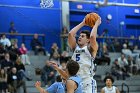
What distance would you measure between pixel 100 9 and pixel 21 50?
21.6 ft

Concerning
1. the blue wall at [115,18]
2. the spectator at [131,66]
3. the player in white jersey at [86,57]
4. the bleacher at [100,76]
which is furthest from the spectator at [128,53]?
the player in white jersey at [86,57]

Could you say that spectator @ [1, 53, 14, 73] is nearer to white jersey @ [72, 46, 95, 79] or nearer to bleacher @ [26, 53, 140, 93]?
bleacher @ [26, 53, 140, 93]

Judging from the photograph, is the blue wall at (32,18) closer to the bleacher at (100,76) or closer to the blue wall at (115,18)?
the blue wall at (115,18)

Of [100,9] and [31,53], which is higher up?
[100,9]

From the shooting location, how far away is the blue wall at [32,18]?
1878 cm

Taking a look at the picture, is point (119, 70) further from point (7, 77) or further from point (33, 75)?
point (7, 77)

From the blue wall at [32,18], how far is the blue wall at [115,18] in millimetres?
1031

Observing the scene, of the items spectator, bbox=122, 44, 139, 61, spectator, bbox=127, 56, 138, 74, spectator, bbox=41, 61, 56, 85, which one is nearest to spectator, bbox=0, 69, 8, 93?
spectator, bbox=41, 61, 56, 85

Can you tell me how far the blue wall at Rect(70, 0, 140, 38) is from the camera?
2073 cm

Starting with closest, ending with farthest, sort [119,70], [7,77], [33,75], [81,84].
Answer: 1. [81,84]
2. [7,77]
3. [33,75]
4. [119,70]

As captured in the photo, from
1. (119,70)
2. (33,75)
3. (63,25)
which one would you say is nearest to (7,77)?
(33,75)

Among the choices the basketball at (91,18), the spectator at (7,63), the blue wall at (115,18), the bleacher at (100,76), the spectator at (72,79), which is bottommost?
the bleacher at (100,76)

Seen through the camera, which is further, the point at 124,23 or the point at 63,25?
the point at 124,23

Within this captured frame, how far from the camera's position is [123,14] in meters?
21.7
